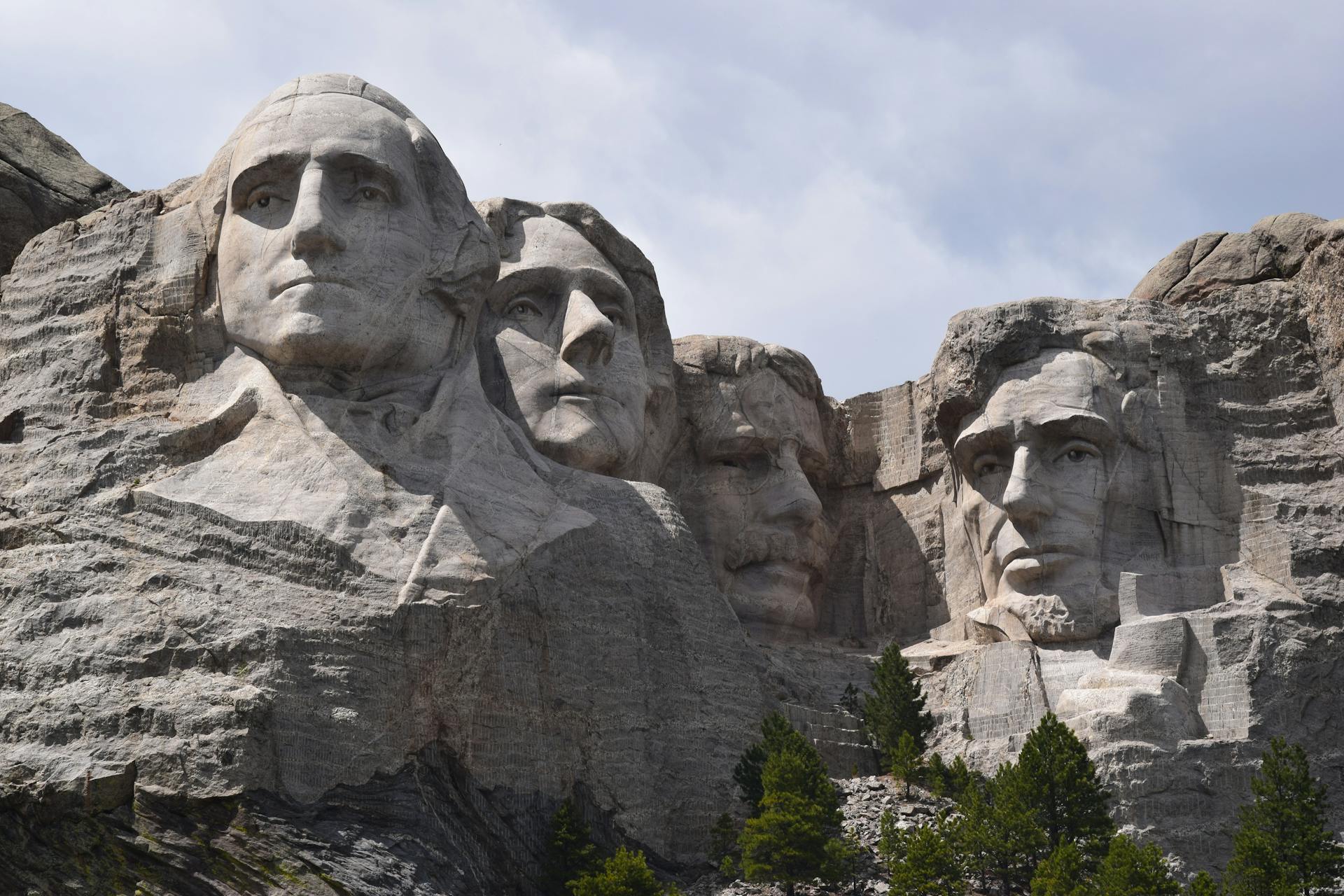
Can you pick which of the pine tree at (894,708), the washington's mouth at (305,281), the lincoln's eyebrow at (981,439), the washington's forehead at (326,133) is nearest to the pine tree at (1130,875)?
the pine tree at (894,708)

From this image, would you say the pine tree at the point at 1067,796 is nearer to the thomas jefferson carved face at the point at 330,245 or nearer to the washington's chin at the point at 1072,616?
the washington's chin at the point at 1072,616

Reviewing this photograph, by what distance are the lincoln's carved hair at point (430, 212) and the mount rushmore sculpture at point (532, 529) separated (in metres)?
0.04

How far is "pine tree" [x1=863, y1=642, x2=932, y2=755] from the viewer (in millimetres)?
23031

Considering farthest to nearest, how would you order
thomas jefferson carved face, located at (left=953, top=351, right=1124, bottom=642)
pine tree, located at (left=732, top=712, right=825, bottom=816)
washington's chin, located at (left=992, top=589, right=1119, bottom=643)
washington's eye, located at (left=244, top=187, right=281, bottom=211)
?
thomas jefferson carved face, located at (left=953, top=351, right=1124, bottom=642), washington's chin, located at (left=992, top=589, right=1119, bottom=643), washington's eye, located at (left=244, top=187, right=281, bottom=211), pine tree, located at (left=732, top=712, right=825, bottom=816)

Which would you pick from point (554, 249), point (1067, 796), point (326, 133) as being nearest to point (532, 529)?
point (326, 133)

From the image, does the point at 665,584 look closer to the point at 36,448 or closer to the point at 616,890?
the point at 616,890

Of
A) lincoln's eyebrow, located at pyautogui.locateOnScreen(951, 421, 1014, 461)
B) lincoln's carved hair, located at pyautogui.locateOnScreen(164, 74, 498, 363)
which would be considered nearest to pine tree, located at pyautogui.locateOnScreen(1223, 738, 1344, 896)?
lincoln's eyebrow, located at pyautogui.locateOnScreen(951, 421, 1014, 461)

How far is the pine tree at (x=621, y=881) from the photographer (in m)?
19.7

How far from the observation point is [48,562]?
67.5 feet

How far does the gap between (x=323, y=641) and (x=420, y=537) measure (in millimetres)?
1253

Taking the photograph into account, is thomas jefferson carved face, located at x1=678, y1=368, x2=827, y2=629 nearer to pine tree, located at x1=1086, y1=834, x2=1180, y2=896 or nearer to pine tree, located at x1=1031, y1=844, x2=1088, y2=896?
pine tree, located at x1=1031, y1=844, x2=1088, y2=896

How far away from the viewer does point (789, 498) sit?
84.5ft

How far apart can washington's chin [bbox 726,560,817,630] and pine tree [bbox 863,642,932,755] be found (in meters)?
2.11

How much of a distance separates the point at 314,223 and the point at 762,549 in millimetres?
5949
